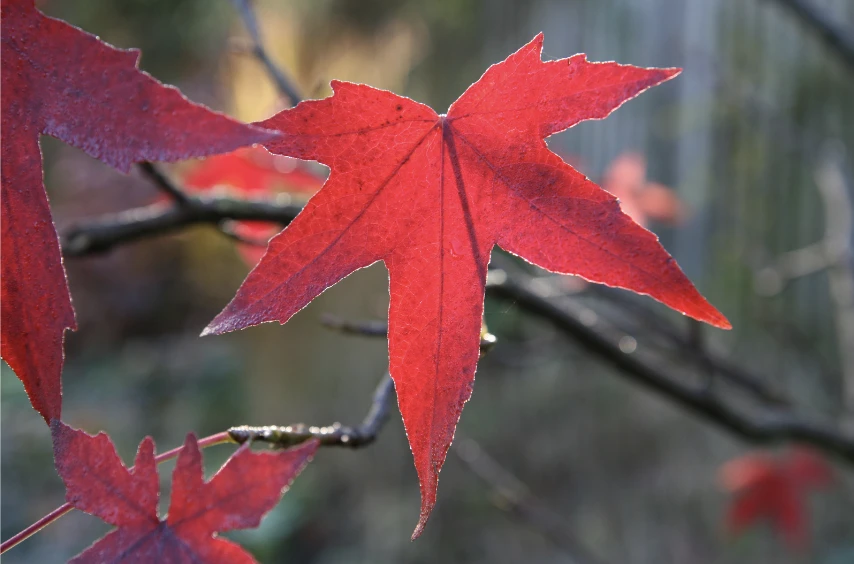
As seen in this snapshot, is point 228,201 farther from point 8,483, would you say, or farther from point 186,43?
point 186,43

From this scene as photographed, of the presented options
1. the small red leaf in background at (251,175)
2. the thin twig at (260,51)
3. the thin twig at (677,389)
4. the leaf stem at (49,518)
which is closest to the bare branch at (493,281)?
the thin twig at (677,389)

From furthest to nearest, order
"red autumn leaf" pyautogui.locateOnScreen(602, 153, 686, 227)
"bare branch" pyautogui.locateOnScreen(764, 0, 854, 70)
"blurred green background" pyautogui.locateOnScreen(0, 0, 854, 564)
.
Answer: "blurred green background" pyautogui.locateOnScreen(0, 0, 854, 564), "red autumn leaf" pyautogui.locateOnScreen(602, 153, 686, 227), "bare branch" pyautogui.locateOnScreen(764, 0, 854, 70)

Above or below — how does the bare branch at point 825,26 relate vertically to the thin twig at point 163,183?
above

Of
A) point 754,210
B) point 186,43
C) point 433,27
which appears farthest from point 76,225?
point 186,43

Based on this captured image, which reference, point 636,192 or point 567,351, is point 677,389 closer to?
point 636,192

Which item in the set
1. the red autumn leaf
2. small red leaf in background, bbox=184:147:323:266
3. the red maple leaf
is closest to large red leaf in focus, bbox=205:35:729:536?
small red leaf in background, bbox=184:147:323:266

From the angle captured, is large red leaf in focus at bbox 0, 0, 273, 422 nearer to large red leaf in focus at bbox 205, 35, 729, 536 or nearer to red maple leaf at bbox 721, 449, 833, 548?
large red leaf in focus at bbox 205, 35, 729, 536

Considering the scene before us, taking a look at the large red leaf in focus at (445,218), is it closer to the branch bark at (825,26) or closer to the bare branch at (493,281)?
the bare branch at (493,281)
